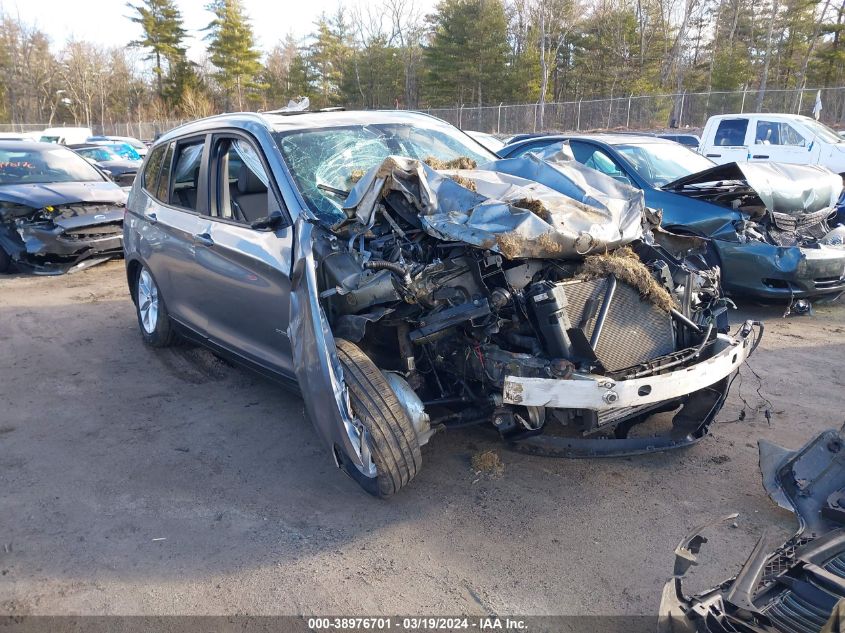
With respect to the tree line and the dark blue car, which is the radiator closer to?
the dark blue car

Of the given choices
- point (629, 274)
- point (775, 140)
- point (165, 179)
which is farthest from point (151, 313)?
point (775, 140)

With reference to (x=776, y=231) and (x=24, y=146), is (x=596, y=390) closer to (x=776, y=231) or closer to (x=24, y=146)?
(x=776, y=231)

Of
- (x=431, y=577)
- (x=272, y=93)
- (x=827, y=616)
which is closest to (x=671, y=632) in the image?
(x=827, y=616)

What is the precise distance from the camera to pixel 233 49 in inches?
2058

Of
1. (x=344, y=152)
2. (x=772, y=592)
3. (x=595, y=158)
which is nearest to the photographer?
(x=772, y=592)

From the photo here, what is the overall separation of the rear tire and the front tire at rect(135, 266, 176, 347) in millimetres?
2887

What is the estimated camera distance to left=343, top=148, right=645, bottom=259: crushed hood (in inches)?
124

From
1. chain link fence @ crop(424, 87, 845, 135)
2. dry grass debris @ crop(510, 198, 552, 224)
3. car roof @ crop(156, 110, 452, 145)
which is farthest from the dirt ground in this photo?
chain link fence @ crop(424, 87, 845, 135)

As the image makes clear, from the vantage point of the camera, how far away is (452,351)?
3.43 m

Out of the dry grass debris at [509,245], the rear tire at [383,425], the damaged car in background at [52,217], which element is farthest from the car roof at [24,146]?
the dry grass debris at [509,245]

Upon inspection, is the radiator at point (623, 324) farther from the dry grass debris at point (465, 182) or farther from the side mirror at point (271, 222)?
the side mirror at point (271, 222)

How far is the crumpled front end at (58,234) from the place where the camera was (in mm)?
8719

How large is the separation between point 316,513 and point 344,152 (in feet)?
7.53

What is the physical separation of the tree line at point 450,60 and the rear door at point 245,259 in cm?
2994
